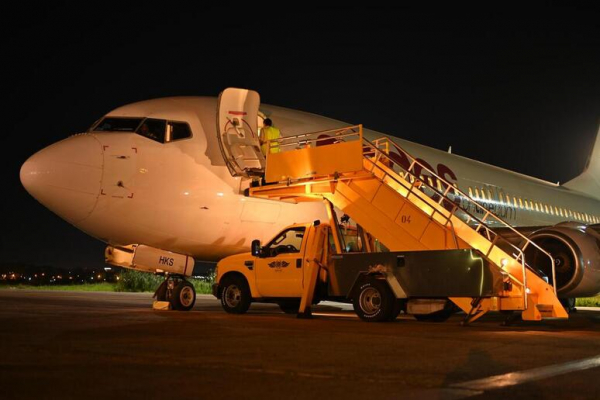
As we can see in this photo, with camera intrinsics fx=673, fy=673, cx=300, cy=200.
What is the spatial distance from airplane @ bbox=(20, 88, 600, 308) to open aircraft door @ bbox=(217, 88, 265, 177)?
20 millimetres

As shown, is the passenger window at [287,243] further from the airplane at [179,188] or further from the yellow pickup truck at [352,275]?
the airplane at [179,188]

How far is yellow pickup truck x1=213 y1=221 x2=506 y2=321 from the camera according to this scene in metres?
10.1

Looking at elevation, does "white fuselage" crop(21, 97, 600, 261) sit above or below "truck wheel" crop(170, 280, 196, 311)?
above

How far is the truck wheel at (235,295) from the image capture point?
496 inches

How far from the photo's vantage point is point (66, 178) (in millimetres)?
11703

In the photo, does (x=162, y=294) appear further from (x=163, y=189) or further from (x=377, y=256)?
(x=377, y=256)

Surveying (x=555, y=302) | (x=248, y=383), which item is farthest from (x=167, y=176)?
(x=248, y=383)

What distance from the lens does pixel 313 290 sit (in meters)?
11.7

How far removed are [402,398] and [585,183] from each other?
98.3 ft

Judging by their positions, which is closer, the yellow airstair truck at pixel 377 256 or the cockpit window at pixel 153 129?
the yellow airstair truck at pixel 377 256

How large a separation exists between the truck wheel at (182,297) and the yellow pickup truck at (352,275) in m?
0.58

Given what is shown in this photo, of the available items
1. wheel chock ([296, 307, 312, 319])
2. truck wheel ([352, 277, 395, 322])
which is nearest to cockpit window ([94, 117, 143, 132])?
wheel chock ([296, 307, 312, 319])

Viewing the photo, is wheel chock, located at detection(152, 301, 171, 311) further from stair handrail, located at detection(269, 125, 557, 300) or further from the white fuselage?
stair handrail, located at detection(269, 125, 557, 300)

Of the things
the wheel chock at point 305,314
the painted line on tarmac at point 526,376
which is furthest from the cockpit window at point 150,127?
the painted line on tarmac at point 526,376
